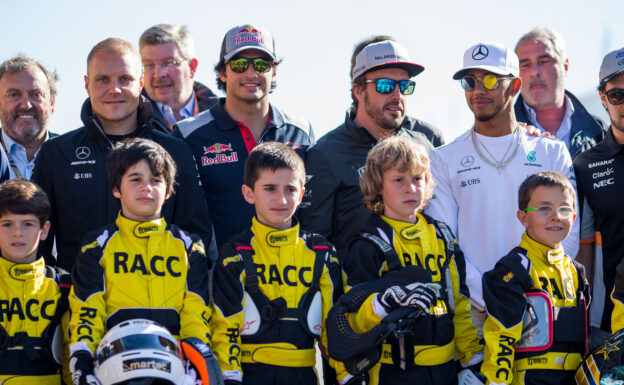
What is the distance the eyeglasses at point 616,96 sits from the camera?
265 inches

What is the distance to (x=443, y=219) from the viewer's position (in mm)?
→ 6289

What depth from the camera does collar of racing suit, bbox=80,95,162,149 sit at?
6.37m

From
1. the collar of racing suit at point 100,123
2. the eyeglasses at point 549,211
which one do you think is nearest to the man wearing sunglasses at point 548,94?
the eyeglasses at point 549,211

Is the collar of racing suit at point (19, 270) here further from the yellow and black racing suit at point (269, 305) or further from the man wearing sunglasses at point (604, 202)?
the man wearing sunglasses at point (604, 202)

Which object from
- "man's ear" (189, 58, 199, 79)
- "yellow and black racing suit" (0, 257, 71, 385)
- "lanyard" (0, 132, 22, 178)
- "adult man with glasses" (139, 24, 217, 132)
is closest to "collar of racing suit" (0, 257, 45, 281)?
"yellow and black racing suit" (0, 257, 71, 385)

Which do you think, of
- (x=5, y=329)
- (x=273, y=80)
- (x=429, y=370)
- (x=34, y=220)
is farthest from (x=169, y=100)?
(x=429, y=370)

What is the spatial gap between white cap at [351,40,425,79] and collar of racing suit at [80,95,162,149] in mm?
2008

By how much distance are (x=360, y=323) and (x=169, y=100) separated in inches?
185

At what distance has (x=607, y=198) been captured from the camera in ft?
21.8

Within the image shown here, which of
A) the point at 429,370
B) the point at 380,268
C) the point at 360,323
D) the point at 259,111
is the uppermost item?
the point at 259,111

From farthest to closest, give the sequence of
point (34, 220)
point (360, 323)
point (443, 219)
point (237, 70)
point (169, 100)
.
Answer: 1. point (169, 100)
2. point (237, 70)
3. point (443, 219)
4. point (34, 220)
5. point (360, 323)

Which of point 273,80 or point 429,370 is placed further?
point 273,80

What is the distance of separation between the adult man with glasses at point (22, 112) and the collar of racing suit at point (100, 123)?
976 mm

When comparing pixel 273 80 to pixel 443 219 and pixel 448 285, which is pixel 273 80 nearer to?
pixel 443 219
